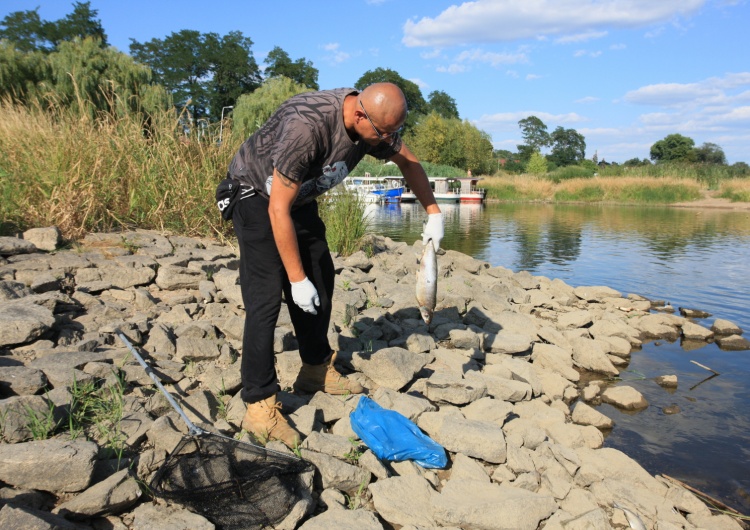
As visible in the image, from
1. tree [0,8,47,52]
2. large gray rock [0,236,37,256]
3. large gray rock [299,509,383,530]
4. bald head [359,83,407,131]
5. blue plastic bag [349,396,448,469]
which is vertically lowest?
large gray rock [299,509,383,530]

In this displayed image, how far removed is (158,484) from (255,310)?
1027 millimetres

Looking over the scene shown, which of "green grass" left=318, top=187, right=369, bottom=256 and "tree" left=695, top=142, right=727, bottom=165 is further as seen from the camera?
"tree" left=695, top=142, right=727, bottom=165

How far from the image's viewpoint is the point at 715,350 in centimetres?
738

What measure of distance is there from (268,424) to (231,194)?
53.1 inches

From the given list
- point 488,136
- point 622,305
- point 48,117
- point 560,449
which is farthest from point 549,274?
point 488,136

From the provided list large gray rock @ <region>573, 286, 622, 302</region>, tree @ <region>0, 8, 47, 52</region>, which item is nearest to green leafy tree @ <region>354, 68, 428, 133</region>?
tree @ <region>0, 8, 47, 52</region>

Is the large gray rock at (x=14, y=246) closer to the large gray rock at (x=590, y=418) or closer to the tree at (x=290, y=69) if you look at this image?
the large gray rock at (x=590, y=418)

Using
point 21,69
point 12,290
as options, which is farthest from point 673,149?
point 12,290

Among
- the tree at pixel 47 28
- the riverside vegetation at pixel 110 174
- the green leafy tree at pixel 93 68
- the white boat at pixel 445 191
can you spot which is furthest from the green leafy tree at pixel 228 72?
the riverside vegetation at pixel 110 174

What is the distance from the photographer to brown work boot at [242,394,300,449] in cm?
320

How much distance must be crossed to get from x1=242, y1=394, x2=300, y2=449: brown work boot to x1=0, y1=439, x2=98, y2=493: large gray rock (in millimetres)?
863

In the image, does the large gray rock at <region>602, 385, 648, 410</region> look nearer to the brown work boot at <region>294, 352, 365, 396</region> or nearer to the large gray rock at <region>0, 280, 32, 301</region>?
the brown work boot at <region>294, 352, 365, 396</region>

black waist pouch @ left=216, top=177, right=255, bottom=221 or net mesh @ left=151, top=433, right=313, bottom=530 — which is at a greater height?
black waist pouch @ left=216, top=177, right=255, bottom=221

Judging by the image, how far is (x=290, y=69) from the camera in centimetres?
7094
